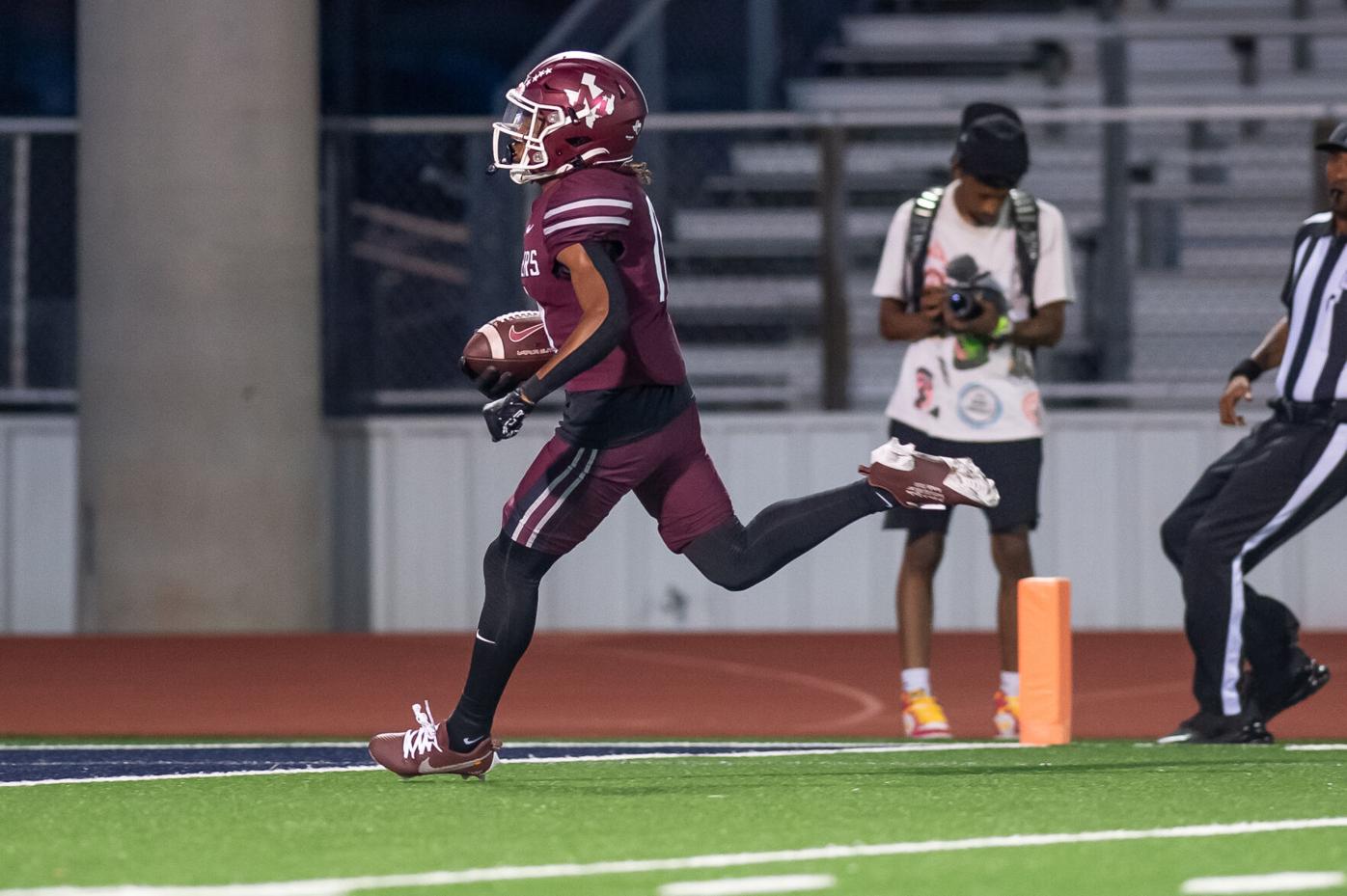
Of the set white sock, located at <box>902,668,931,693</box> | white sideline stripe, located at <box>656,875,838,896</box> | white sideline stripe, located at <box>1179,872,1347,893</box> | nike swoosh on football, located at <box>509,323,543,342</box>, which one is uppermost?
nike swoosh on football, located at <box>509,323,543,342</box>

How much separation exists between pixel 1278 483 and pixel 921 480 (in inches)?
62.9

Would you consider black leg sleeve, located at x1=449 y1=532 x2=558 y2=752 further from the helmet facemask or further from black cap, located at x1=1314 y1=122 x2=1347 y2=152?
black cap, located at x1=1314 y1=122 x2=1347 y2=152

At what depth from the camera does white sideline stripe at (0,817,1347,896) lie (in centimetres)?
499

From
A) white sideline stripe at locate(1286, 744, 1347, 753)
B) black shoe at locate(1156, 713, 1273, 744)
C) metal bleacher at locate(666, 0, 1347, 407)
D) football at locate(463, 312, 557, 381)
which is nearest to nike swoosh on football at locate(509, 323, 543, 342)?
football at locate(463, 312, 557, 381)

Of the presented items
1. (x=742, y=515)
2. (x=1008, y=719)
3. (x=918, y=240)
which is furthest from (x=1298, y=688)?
(x=742, y=515)

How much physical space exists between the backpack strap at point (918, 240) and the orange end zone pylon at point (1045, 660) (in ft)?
4.57

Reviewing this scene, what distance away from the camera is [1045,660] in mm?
7375

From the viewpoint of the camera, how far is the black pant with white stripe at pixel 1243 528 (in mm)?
7727

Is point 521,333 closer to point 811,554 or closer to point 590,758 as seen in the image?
point 590,758

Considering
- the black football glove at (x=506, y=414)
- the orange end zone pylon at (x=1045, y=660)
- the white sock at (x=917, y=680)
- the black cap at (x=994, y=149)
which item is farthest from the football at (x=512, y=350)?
the white sock at (x=917, y=680)

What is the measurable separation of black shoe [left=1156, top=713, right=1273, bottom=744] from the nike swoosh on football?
257 centimetres

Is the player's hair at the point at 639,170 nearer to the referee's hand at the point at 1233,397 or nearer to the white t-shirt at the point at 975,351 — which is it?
the white t-shirt at the point at 975,351

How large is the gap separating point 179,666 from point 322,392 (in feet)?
7.26

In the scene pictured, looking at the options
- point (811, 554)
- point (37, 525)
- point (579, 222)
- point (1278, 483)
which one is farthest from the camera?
point (37, 525)
